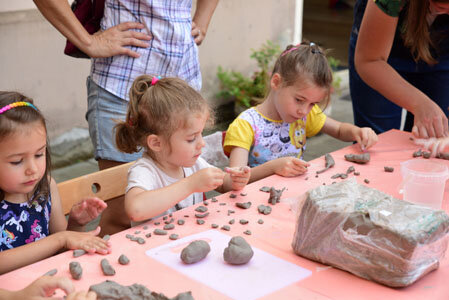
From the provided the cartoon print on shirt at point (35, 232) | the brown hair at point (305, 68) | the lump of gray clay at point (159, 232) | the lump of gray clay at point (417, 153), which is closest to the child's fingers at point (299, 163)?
the brown hair at point (305, 68)

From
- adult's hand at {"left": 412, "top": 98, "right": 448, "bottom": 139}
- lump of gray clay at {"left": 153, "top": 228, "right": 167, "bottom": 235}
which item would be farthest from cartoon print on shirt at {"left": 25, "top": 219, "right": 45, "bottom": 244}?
adult's hand at {"left": 412, "top": 98, "right": 448, "bottom": 139}

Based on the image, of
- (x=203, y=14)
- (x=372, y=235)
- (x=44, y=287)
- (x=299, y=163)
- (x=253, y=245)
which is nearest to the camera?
(x=44, y=287)

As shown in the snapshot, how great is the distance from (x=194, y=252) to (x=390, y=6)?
1.36 meters

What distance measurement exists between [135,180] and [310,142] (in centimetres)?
371

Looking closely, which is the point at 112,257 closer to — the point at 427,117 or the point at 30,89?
the point at 427,117

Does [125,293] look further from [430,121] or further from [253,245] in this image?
[430,121]

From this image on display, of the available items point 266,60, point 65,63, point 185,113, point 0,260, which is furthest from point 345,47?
point 0,260

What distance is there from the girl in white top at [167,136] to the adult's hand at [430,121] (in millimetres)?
835

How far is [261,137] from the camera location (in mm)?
2375

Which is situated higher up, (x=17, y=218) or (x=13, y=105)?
(x=13, y=105)

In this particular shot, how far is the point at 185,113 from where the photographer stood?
182cm

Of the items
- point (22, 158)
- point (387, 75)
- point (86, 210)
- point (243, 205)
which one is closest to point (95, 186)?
point (86, 210)

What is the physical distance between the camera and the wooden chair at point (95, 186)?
187cm

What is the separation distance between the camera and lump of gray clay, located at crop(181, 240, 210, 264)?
1.35 m
